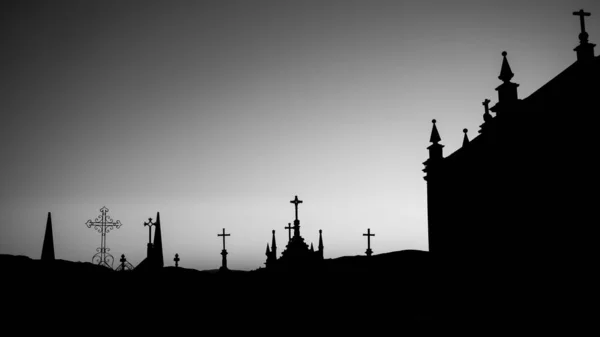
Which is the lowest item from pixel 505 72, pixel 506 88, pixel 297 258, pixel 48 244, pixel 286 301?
pixel 286 301

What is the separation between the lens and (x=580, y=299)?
12.5 m

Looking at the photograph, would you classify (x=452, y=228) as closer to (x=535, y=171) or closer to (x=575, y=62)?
(x=535, y=171)

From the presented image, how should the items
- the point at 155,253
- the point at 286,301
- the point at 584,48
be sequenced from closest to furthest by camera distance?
1. the point at 584,48
2. the point at 286,301
3. the point at 155,253

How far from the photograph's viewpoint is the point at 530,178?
48.8 feet

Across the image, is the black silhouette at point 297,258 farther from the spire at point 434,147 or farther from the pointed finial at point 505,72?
the pointed finial at point 505,72

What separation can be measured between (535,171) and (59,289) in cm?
2191

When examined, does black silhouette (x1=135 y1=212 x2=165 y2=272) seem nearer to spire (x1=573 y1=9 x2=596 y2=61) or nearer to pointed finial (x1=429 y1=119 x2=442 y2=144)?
pointed finial (x1=429 y1=119 x2=442 y2=144)

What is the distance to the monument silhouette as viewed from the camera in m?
12.8

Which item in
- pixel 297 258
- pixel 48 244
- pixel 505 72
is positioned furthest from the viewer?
pixel 48 244

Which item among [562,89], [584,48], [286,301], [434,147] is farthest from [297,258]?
[584,48]

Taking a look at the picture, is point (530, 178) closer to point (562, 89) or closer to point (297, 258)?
point (562, 89)

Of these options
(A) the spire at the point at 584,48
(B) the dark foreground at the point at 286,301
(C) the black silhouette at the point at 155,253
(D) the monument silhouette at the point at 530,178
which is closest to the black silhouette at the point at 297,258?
(B) the dark foreground at the point at 286,301

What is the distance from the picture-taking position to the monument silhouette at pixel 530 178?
41.9 ft

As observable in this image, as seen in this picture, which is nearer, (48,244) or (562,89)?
(562,89)
